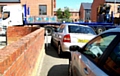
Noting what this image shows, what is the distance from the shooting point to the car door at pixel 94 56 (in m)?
2.88

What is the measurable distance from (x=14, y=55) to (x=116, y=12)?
182ft

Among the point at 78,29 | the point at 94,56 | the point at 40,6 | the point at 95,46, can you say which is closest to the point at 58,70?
the point at 78,29

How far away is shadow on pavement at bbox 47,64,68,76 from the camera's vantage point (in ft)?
22.3

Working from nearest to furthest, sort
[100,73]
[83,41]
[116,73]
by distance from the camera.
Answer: [116,73], [100,73], [83,41]

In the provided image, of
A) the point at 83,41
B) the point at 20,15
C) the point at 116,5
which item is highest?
the point at 116,5

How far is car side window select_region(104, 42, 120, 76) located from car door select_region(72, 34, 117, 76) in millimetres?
106

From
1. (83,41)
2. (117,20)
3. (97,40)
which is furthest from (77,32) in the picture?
(117,20)

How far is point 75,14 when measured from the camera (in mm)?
90750

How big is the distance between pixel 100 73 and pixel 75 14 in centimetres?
8896

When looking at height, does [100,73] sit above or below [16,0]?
below

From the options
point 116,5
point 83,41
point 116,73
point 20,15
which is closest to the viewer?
point 116,73

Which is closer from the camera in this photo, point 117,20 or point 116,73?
point 116,73

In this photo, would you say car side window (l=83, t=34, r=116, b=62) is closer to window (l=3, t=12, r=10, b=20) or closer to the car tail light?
the car tail light

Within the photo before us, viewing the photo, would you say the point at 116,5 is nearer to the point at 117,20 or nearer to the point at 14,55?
the point at 117,20
